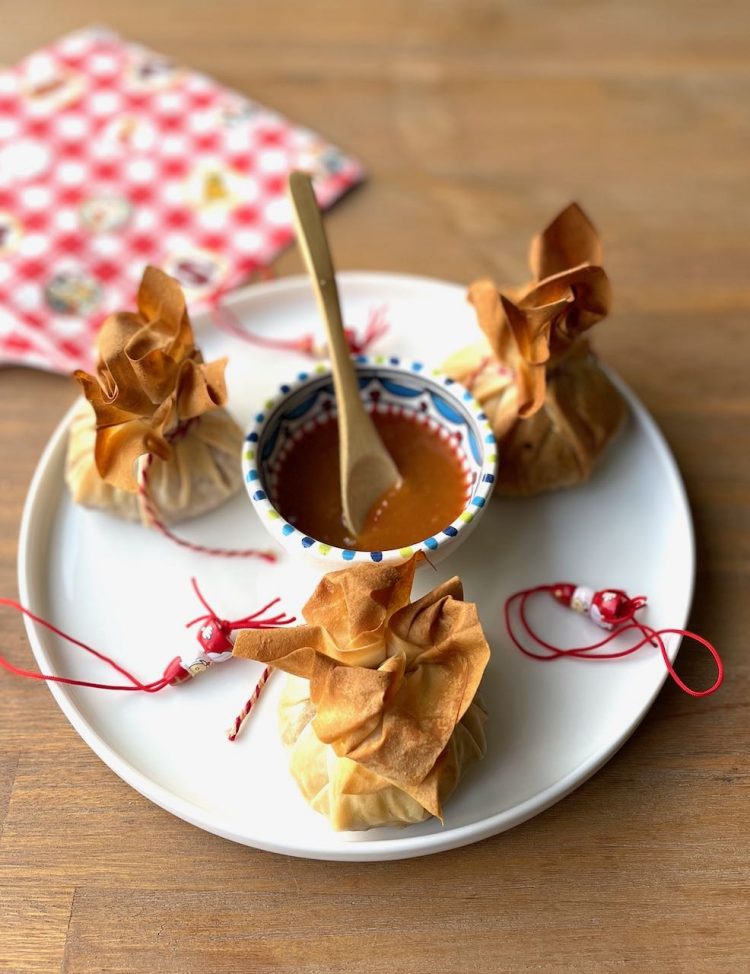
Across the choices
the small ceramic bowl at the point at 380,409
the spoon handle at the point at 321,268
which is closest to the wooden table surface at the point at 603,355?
the small ceramic bowl at the point at 380,409

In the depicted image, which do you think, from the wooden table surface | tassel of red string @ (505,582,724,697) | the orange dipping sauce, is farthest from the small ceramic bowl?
the wooden table surface

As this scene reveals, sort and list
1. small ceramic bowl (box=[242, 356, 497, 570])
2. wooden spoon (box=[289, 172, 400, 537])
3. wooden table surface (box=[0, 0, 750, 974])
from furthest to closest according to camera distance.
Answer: wooden spoon (box=[289, 172, 400, 537])
small ceramic bowl (box=[242, 356, 497, 570])
wooden table surface (box=[0, 0, 750, 974])

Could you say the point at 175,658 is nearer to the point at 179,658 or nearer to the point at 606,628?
the point at 179,658

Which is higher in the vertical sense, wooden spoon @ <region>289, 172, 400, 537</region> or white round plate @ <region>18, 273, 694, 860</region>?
wooden spoon @ <region>289, 172, 400, 537</region>

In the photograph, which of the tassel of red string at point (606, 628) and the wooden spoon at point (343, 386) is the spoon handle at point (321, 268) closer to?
the wooden spoon at point (343, 386)

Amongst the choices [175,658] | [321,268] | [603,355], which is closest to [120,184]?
[321,268]

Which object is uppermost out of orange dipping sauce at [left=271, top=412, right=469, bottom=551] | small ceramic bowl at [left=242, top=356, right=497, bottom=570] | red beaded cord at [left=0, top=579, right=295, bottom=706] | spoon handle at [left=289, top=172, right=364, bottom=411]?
spoon handle at [left=289, top=172, right=364, bottom=411]

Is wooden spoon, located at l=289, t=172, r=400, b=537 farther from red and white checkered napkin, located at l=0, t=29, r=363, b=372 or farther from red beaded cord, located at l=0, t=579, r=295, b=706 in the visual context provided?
red and white checkered napkin, located at l=0, t=29, r=363, b=372
